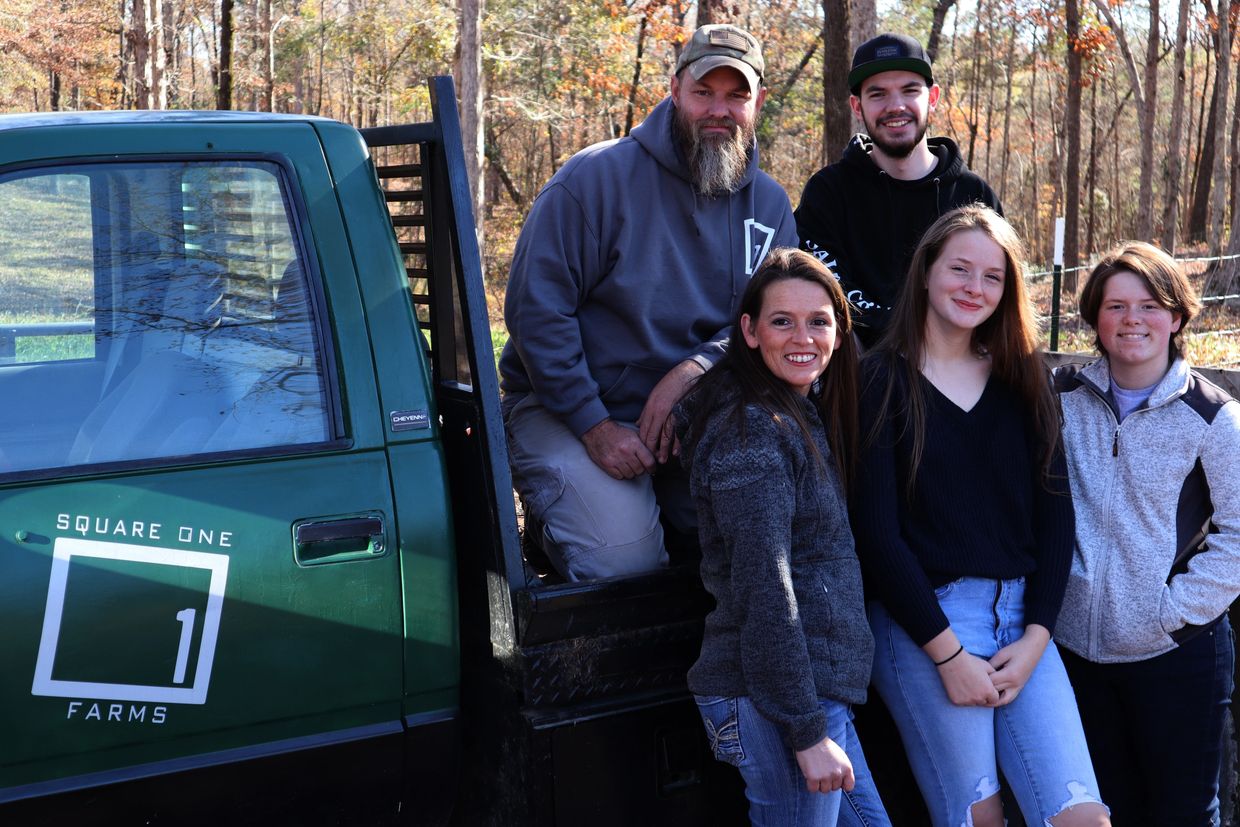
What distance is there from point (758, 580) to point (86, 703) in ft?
A: 3.98

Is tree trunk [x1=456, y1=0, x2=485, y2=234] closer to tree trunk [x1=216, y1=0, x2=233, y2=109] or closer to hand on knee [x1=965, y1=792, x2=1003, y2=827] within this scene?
tree trunk [x1=216, y1=0, x2=233, y2=109]

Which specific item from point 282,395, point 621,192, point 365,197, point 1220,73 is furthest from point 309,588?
point 1220,73

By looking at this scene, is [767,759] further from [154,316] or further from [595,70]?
[595,70]

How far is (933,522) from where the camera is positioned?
259 centimetres

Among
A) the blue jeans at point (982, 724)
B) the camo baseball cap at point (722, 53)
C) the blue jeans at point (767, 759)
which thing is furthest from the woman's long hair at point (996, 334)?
the blue jeans at point (767, 759)

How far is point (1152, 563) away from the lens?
266 centimetres

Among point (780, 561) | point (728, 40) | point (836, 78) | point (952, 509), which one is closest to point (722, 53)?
point (728, 40)

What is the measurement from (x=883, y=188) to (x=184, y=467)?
2466 millimetres

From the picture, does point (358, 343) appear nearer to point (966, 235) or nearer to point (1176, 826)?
point (966, 235)

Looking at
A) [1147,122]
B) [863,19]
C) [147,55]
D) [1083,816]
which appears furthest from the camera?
[1147,122]

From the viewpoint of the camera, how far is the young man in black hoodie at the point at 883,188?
3719mm

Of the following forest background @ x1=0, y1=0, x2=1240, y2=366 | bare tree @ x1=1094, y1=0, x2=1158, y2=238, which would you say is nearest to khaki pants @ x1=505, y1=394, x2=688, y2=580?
forest background @ x1=0, y1=0, x2=1240, y2=366

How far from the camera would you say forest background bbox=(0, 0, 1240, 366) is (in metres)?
19.8

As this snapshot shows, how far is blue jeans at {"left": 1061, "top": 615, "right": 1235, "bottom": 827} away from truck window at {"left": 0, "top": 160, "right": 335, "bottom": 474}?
Answer: 188 centimetres
